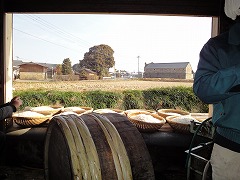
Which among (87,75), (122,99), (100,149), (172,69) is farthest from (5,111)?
(172,69)

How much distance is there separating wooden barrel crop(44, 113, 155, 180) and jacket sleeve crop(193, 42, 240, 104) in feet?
2.23

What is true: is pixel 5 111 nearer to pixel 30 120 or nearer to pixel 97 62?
pixel 30 120

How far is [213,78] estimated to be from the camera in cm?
121

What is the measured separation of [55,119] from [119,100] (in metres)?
6.95

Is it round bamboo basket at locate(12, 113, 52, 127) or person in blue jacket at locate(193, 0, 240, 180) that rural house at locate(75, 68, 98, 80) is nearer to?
round bamboo basket at locate(12, 113, 52, 127)

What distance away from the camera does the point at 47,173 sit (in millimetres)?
2332

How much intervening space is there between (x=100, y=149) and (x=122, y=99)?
731 cm

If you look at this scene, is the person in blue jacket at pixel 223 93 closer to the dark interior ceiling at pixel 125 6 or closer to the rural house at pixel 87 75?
the dark interior ceiling at pixel 125 6

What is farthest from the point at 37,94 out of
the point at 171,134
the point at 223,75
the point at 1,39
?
the point at 223,75

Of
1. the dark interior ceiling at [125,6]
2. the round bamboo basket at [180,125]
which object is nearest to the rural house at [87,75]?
the dark interior ceiling at [125,6]

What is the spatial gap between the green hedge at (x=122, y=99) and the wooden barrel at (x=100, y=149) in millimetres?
6476

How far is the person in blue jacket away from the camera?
1.24m

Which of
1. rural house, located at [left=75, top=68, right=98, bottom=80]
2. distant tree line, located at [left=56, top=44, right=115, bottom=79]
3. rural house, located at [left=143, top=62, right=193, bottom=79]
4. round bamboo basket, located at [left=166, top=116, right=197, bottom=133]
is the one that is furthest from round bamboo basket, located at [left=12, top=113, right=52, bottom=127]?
rural house, located at [left=143, top=62, right=193, bottom=79]

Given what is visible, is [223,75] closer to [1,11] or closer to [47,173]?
[47,173]
